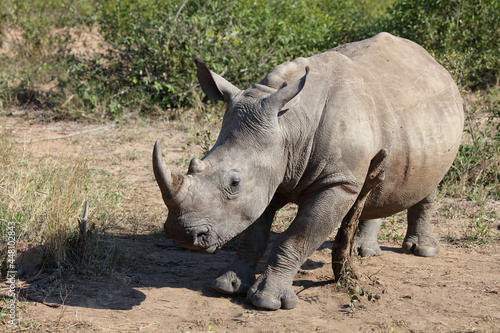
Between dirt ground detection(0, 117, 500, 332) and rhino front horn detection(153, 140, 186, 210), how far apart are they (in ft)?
2.92

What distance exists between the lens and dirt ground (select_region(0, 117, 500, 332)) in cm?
432

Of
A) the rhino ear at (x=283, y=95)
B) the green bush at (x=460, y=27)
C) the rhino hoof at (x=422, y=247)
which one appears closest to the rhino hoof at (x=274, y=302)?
the rhino ear at (x=283, y=95)

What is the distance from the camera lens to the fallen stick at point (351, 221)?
473 centimetres

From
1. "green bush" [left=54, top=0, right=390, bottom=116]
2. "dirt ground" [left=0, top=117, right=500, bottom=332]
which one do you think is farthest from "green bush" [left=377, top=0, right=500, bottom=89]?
"dirt ground" [left=0, top=117, right=500, bottom=332]

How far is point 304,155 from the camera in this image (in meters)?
4.52

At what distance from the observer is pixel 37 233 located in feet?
17.2

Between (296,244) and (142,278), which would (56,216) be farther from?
(296,244)

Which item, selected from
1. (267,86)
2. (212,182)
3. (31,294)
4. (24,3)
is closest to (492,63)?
(267,86)

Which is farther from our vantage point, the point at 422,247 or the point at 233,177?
the point at 422,247

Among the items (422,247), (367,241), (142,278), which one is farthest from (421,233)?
(142,278)

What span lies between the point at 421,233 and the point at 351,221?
1.57 meters

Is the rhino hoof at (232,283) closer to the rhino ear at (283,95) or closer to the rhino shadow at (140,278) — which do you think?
the rhino shadow at (140,278)

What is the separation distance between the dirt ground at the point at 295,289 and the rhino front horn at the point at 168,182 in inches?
35.1

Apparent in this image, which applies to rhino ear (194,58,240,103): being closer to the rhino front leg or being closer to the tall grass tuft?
the rhino front leg
